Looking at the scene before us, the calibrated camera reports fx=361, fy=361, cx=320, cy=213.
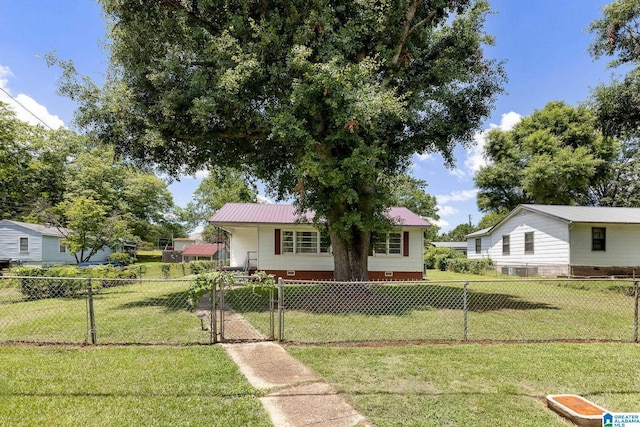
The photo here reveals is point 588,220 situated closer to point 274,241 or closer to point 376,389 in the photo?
point 274,241

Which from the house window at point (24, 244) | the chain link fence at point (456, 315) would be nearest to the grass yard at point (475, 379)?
the chain link fence at point (456, 315)

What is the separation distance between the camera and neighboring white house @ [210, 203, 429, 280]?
53.8 feet

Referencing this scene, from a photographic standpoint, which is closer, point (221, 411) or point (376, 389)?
point (221, 411)

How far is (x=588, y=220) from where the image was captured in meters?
16.7

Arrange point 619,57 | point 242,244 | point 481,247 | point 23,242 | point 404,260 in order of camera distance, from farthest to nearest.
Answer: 1. point 23,242
2. point 481,247
3. point 242,244
4. point 404,260
5. point 619,57

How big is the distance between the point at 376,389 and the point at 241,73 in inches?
306

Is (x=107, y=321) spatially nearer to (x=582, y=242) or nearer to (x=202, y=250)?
(x=582, y=242)

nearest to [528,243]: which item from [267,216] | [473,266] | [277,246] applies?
[473,266]

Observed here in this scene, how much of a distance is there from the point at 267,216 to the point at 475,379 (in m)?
13.2

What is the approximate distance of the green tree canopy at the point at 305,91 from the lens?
9008 mm

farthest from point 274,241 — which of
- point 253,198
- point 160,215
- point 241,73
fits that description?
point 160,215

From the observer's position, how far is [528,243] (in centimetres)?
2008

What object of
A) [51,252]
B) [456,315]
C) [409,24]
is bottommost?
[456,315]

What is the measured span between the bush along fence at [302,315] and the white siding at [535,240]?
456cm
